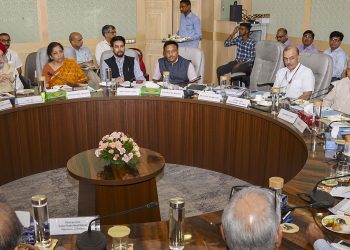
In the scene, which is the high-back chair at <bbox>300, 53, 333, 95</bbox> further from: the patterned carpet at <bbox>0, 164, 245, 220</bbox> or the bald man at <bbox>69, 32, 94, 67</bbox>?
the bald man at <bbox>69, 32, 94, 67</bbox>

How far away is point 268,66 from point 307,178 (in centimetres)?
291

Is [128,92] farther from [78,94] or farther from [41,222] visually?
[41,222]

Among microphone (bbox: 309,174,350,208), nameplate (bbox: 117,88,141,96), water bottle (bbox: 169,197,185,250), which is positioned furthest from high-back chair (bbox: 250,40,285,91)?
water bottle (bbox: 169,197,185,250)

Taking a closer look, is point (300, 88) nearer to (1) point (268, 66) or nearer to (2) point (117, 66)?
(1) point (268, 66)

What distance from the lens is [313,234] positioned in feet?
5.53

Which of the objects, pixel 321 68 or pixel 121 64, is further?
pixel 121 64

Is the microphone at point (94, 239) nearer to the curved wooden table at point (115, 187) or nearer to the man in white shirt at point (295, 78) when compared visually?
the curved wooden table at point (115, 187)

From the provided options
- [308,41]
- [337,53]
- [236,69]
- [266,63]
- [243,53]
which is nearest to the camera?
[266,63]

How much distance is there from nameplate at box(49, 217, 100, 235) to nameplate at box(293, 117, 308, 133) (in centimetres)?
181

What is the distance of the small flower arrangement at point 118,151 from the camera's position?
9.36ft

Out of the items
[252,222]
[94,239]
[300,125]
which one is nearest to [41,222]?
[94,239]

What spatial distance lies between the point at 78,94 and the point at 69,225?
7.62 feet

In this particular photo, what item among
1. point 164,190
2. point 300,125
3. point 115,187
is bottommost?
point 164,190

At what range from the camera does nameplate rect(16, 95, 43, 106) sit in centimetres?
369
